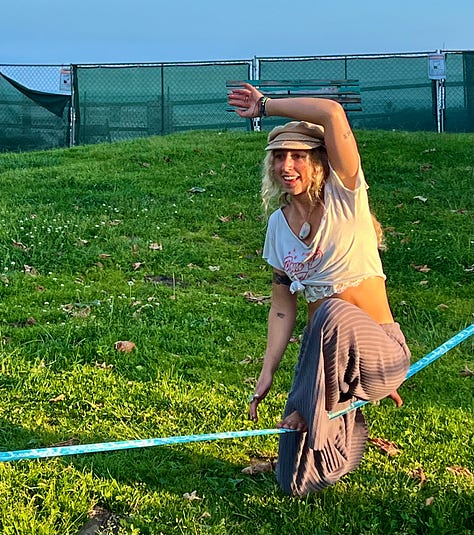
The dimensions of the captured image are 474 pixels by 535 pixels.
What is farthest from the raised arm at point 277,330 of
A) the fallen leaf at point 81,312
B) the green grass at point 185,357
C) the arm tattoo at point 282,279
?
the fallen leaf at point 81,312

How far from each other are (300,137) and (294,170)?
0.44ft

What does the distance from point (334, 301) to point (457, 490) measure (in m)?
1.11

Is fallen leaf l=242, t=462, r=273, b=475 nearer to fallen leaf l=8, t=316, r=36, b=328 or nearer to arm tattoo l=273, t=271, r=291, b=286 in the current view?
arm tattoo l=273, t=271, r=291, b=286

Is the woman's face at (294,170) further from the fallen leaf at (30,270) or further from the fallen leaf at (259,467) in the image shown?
the fallen leaf at (30,270)

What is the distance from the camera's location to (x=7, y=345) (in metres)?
4.51

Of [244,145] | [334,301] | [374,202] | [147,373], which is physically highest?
[244,145]

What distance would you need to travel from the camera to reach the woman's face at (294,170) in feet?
8.85

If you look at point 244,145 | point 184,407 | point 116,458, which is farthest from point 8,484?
point 244,145

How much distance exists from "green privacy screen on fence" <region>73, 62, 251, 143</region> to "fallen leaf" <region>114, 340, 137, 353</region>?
11.0 m

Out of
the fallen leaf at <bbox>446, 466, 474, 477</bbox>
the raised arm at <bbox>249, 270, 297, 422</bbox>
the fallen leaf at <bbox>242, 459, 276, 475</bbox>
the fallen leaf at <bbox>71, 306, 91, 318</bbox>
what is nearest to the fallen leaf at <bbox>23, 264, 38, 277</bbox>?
the fallen leaf at <bbox>71, 306, 91, 318</bbox>

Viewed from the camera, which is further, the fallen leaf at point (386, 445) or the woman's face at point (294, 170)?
the fallen leaf at point (386, 445)

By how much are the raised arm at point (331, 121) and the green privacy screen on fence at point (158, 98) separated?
12593 millimetres

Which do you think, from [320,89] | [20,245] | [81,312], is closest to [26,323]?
[81,312]

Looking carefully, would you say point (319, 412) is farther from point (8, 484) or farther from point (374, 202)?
point (374, 202)
